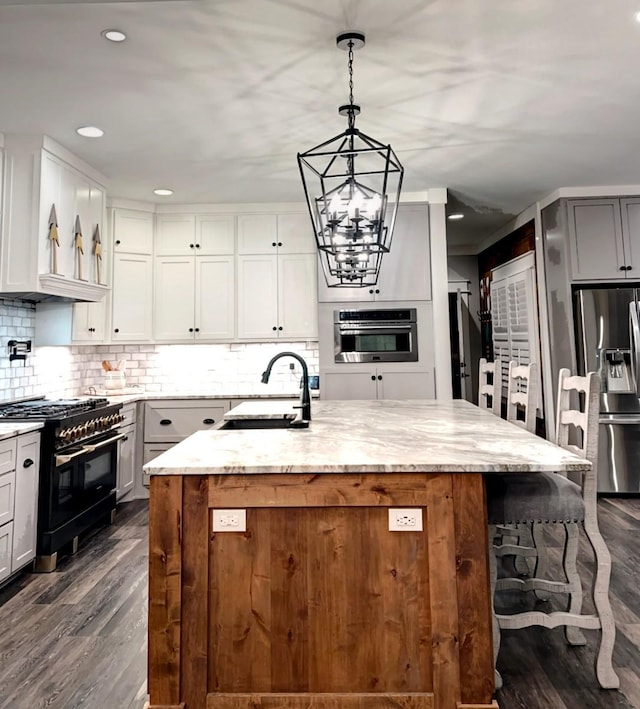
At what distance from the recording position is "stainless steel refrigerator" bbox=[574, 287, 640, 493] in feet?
14.0

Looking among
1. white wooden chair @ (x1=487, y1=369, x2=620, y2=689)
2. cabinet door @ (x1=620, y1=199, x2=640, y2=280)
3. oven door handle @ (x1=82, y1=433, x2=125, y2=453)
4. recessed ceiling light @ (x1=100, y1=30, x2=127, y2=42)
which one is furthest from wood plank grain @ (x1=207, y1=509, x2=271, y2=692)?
cabinet door @ (x1=620, y1=199, x2=640, y2=280)

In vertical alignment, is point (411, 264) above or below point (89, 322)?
above

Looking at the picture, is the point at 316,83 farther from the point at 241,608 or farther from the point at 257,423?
the point at 241,608

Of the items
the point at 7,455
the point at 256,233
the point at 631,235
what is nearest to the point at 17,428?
the point at 7,455

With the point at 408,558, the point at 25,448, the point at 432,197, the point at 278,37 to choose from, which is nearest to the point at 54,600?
the point at 25,448

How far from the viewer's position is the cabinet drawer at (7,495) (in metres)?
2.59

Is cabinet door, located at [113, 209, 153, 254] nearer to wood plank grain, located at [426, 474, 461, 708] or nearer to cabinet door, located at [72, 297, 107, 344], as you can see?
cabinet door, located at [72, 297, 107, 344]

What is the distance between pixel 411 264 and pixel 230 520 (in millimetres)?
3411

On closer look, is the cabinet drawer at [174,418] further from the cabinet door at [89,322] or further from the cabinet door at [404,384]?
the cabinet door at [404,384]

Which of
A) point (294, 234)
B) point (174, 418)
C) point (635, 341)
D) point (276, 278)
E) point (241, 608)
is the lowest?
point (241, 608)

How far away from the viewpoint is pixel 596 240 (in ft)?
14.6

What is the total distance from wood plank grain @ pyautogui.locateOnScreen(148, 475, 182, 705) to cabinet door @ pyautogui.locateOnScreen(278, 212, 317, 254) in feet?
11.5

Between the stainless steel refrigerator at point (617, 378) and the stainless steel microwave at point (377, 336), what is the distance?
1524 mm

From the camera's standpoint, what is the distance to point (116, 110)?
2.97 metres
